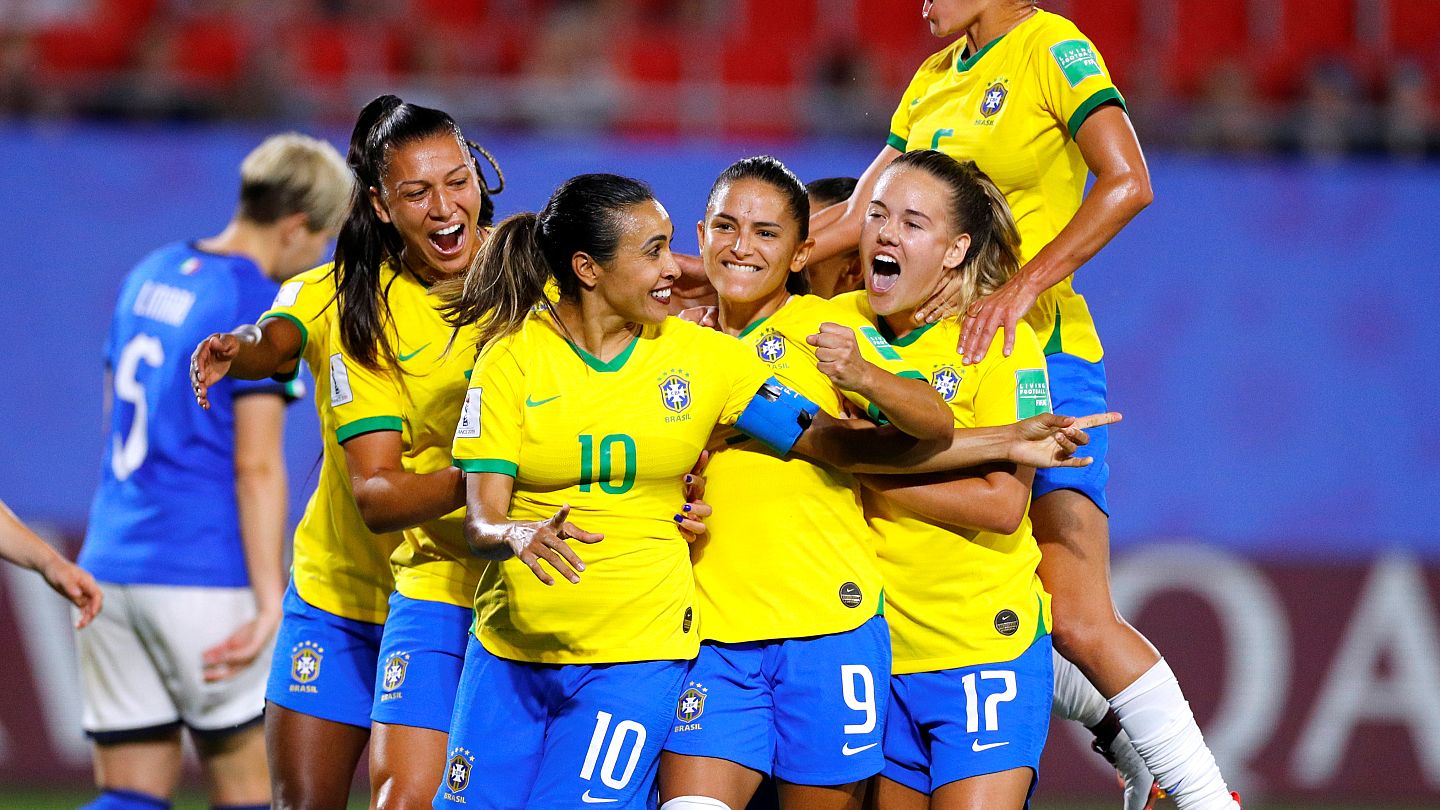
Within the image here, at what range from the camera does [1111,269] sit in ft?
31.7

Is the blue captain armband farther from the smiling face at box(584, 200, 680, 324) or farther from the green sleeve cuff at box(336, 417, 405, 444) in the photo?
the green sleeve cuff at box(336, 417, 405, 444)

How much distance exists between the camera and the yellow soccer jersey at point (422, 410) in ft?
13.5

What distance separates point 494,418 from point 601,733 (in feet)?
2.39

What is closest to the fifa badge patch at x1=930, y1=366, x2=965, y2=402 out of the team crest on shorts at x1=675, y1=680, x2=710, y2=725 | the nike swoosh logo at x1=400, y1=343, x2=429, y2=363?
the team crest on shorts at x1=675, y1=680, x2=710, y2=725

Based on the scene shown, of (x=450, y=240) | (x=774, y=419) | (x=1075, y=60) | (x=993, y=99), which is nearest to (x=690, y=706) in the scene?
(x=774, y=419)

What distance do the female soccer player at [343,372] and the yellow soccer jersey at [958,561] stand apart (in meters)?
1.26

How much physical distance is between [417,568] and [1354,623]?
598 cm

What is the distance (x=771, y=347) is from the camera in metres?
4.06

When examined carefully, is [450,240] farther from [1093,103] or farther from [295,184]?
[1093,103]

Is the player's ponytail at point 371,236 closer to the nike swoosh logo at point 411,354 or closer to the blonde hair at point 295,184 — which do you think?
the nike swoosh logo at point 411,354

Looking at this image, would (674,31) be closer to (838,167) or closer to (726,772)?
(838,167)

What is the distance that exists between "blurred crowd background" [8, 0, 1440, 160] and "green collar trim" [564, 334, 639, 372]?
19.0 ft

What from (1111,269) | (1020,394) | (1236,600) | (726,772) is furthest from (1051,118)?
(1111,269)

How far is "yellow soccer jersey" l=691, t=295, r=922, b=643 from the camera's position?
388 centimetres
